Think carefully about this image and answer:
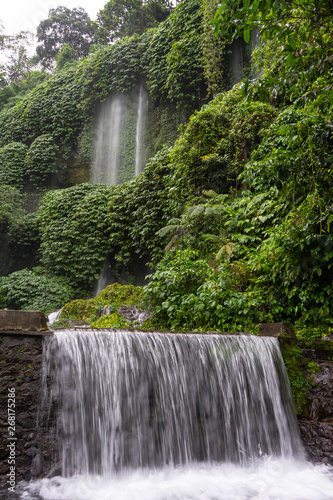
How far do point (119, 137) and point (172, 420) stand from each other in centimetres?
1713

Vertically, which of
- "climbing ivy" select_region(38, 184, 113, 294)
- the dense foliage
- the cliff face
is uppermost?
"climbing ivy" select_region(38, 184, 113, 294)

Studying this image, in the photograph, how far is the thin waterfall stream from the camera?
324cm

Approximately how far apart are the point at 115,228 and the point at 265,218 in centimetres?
810

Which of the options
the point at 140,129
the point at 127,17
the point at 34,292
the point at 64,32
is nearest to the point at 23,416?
the point at 34,292

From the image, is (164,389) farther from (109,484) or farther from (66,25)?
(66,25)

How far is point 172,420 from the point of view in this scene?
3.72 meters

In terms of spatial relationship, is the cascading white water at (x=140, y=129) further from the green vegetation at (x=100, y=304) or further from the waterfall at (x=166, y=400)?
the waterfall at (x=166, y=400)

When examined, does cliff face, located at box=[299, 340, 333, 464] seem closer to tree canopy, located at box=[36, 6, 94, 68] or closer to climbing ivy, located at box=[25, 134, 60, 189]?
climbing ivy, located at box=[25, 134, 60, 189]

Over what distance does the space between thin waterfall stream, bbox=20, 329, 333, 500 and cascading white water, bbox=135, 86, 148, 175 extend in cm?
1450

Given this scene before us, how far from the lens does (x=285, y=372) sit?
443 centimetres

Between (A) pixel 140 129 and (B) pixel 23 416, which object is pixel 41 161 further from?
(B) pixel 23 416

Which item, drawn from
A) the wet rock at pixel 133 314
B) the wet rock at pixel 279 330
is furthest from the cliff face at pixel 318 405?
the wet rock at pixel 133 314

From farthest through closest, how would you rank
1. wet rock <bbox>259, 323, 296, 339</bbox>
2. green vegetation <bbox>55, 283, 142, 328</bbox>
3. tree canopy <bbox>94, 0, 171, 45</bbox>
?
tree canopy <bbox>94, 0, 171, 45</bbox> → green vegetation <bbox>55, 283, 142, 328</bbox> → wet rock <bbox>259, 323, 296, 339</bbox>

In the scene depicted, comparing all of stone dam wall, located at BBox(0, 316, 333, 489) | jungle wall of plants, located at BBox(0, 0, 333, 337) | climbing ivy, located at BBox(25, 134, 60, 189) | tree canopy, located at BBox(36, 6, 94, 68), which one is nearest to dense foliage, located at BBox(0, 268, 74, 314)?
jungle wall of plants, located at BBox(0, 0, 333, 337)
